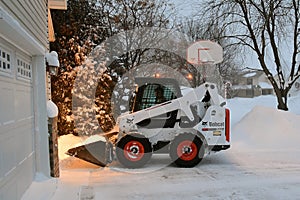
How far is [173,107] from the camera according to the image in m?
7.44

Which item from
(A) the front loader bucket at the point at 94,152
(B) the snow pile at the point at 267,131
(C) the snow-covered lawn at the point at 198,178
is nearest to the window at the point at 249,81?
(B) the snow pile at the point at 267,131

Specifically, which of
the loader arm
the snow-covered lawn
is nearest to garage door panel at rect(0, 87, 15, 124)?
the snow-covered lawn

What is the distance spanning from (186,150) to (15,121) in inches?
163

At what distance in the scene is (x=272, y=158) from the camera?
7.79 m

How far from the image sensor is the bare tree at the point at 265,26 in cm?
1205

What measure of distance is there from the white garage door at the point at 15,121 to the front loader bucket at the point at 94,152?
1.95 meters

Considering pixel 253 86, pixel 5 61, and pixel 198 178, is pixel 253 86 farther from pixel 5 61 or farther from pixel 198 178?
pixel 5 61

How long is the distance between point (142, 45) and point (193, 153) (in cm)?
676

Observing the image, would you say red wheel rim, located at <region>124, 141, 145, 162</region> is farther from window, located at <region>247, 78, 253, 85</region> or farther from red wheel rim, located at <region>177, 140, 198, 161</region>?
window, located at <region>247, 78, 253, 85</region>

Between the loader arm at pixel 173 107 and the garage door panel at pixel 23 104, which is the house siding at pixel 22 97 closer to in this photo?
the garage door panel at pixel 23 104

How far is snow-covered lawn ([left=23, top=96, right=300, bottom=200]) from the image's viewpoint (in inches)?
203

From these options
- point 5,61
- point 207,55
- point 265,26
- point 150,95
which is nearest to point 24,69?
point 5,61

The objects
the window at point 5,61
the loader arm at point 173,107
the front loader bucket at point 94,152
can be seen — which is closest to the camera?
the window at point 5,61

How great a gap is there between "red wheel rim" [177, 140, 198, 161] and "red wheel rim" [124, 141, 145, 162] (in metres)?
0.83
